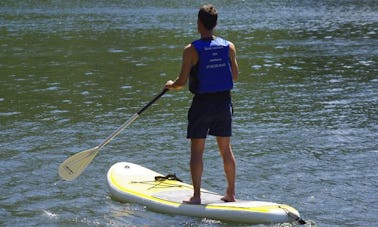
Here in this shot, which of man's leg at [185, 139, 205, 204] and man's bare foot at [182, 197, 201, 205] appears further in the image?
Result: man's bare foot at [182, 197, 201, 205]

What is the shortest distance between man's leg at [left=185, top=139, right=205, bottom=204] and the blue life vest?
24.8 inches

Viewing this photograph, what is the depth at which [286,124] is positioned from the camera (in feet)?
43.8

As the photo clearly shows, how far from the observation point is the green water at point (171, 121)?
28.6ft

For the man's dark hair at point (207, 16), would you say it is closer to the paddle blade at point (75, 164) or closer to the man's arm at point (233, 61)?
the man's arm at point (233, 61)

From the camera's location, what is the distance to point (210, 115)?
7.86 m

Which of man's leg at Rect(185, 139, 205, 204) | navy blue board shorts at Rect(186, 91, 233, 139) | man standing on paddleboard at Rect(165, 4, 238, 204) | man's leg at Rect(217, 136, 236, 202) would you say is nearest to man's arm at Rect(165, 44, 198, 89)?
man standing on paddleboard at Rect(165, 4, 238, 204)

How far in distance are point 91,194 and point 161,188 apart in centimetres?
95

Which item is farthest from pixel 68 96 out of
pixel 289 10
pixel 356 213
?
pixel 289 10

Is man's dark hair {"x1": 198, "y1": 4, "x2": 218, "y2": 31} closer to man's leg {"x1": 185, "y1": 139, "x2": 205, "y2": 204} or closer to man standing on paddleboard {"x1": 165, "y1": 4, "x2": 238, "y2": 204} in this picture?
man standing on paddleboard {"x1": 165, "y1": 4, "x2": 238, "y2": 204}

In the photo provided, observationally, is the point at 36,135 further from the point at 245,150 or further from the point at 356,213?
the point at 356,213

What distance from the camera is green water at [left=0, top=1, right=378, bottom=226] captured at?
8.71 metres

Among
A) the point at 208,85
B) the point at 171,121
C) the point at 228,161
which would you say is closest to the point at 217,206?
the point at 228,161

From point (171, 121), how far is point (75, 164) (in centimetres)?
478

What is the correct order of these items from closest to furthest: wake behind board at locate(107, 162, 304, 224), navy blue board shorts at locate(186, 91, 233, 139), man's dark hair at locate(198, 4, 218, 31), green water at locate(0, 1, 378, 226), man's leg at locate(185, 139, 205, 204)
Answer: man's dark hair at locate(198, 4, 218, 31) → wake behind board at locate(107, 162, 304, 224) → navy blue board shorts at locate(186, 91, 233, 139) → man's leg at locate(185, 139, 205, 204) → green water at locate(0, 1, 378, 226)
